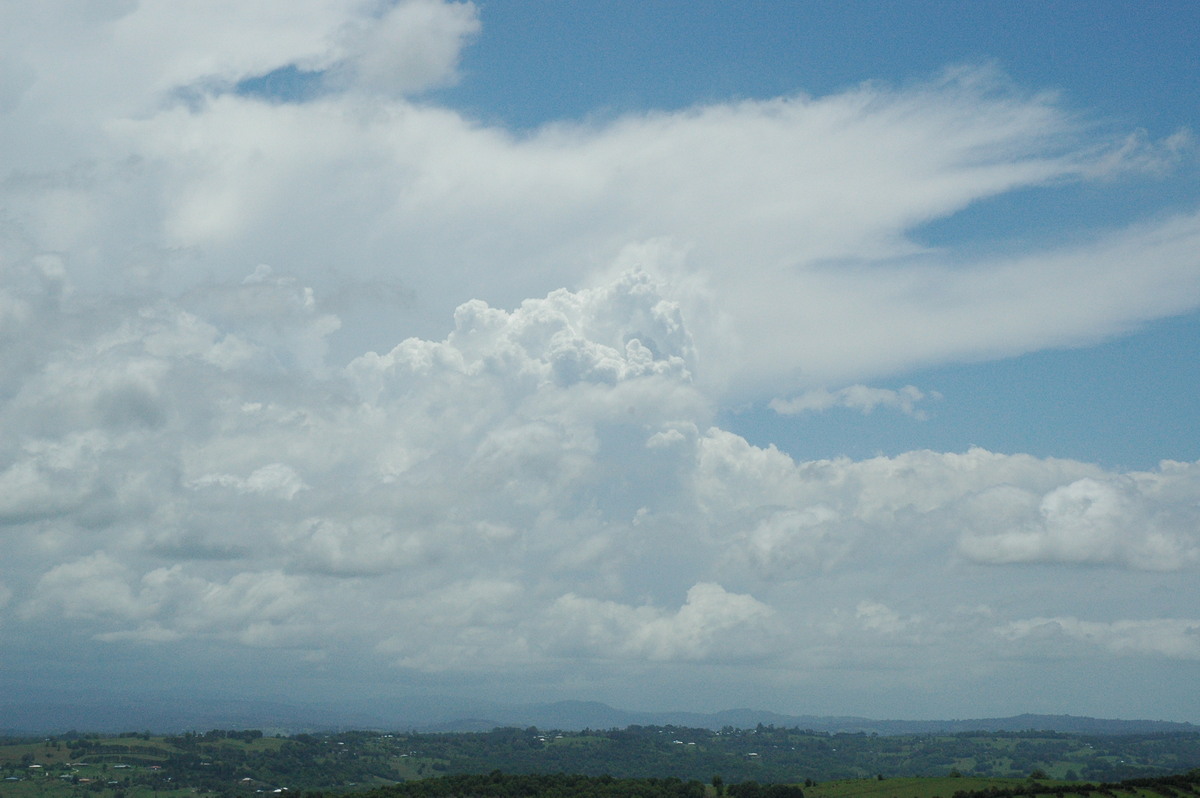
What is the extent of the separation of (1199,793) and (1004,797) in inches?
1460

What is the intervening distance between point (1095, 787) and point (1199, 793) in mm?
18923

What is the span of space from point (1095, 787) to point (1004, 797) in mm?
18385

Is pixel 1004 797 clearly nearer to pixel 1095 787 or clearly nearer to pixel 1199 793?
pixel 1095 787

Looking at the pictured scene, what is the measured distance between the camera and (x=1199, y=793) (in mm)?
192375

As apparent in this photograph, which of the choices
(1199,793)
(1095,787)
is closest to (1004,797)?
(1095,787)

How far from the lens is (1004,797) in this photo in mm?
194250

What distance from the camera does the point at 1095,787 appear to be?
19525 centimetres
